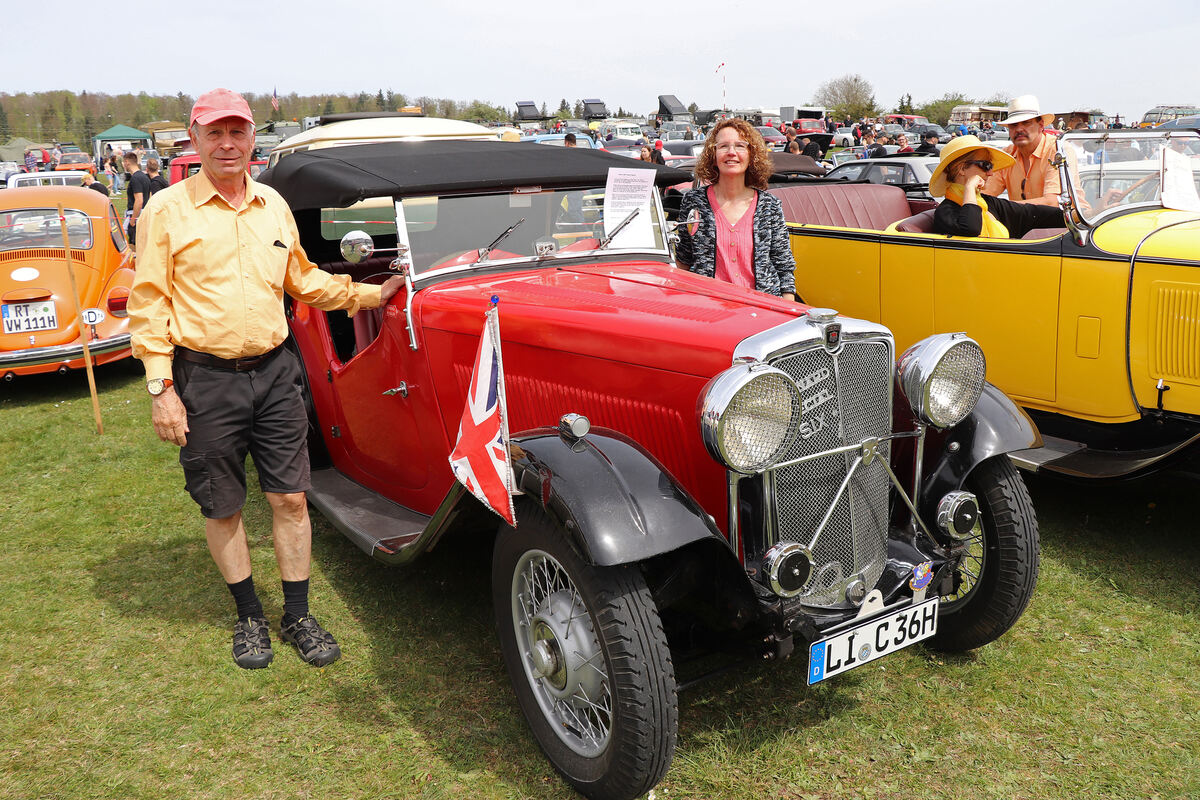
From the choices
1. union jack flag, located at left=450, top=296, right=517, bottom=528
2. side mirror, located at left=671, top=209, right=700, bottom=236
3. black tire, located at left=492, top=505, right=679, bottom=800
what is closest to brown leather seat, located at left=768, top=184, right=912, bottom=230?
side mirror, located at left=671, top=209, right=700, bottom=236

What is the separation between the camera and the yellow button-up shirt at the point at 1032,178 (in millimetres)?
5430

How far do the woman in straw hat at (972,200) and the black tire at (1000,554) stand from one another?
222 cm

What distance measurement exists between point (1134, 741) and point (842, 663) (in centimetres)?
112

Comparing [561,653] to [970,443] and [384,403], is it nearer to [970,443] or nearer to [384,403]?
[970,443]

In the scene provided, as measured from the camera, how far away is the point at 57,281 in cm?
754

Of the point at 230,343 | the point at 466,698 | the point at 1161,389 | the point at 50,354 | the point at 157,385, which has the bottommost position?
the point at 466,698

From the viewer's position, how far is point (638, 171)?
390cm

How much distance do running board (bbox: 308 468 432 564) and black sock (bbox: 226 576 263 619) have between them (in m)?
0.44

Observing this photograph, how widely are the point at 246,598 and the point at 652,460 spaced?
1924mm

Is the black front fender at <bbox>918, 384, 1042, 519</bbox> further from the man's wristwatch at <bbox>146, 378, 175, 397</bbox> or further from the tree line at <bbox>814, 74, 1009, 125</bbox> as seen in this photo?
the tree line at <bbox>814, 74, 1009, 125</bbox>

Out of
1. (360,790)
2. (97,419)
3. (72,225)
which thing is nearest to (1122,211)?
(360,790)

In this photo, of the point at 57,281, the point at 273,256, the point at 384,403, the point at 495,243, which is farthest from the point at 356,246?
the point at 57,281

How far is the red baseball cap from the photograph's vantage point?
9.71 ft

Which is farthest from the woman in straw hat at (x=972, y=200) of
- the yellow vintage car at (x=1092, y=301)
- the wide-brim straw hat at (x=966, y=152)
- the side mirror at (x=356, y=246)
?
the side mirror at (x=356, y=246)
